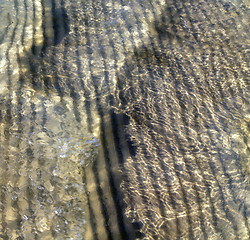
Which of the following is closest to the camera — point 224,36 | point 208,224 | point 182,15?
point 208,224

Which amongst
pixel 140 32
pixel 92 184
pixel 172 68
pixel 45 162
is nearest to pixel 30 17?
pixel 140 32

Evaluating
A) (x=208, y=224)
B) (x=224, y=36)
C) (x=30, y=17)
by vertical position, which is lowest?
(x=208, y=224)

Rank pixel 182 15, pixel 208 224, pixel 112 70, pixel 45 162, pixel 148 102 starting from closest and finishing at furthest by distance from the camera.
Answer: pixel 208 224 → pixel 45 162 → pixel 148 102 → pixel 112 70 → pixel 182 15

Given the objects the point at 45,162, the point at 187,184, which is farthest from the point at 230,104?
the point at 45,162

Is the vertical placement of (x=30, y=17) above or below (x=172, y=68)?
above

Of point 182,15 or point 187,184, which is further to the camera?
point 182,15

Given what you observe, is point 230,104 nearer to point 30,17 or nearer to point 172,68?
point 172,68
